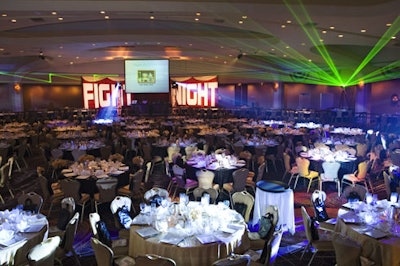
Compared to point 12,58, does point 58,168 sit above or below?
below

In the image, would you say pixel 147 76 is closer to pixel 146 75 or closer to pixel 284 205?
pixel 146 75

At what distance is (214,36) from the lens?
15805mm

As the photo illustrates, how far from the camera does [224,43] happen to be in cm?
1736

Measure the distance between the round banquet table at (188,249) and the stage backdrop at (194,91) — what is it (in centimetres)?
2594

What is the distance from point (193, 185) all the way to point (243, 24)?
272 inches

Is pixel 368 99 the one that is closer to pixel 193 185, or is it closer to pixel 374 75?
pixel 374 75

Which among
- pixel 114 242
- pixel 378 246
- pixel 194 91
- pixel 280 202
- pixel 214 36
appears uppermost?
pixel 214 36

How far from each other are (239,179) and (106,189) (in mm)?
2719

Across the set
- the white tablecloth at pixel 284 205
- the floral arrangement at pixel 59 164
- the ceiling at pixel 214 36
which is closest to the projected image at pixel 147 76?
the ceiling at pixel 214 36

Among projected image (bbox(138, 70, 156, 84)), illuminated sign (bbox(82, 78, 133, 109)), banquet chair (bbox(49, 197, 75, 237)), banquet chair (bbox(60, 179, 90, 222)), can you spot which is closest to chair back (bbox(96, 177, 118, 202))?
banquet chair (bbox(60, 179, 90, 222))

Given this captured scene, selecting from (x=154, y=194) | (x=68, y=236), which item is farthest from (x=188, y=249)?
(x=154, y=194)

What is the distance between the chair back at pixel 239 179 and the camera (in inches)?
297

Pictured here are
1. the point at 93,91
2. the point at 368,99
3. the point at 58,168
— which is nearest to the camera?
the point at 58,168

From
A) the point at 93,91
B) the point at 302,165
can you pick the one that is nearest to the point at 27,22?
the point at 302,165
